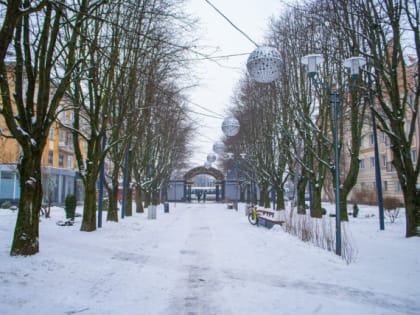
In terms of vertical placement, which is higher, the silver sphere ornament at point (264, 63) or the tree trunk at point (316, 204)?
the silver sphere ornament at point (264, 63)

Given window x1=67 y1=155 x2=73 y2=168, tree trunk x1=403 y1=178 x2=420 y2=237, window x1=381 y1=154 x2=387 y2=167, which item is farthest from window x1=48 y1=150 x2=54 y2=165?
window x1=381 y1=154 x2=387 y2=167

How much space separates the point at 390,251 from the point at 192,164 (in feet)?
158

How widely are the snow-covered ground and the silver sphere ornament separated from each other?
13.6 ft

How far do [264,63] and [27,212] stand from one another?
20.2 ft

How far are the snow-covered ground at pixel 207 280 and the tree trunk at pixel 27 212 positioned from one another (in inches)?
11.9

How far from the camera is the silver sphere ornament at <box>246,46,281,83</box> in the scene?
286 inches

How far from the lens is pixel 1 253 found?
741cm

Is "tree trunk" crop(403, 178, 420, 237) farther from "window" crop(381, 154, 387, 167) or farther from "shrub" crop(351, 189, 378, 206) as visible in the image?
"window" crop(381, 154, 387, 167)

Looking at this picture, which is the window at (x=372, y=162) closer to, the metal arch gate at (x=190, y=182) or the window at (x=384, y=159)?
the window at (x=384, y=159)

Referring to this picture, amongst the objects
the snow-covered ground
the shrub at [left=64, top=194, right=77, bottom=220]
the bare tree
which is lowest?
the snow-covered ground

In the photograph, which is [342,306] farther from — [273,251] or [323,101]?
[323,101]

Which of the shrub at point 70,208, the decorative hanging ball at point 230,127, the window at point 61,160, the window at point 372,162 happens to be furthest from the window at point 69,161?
the window at point 372,162

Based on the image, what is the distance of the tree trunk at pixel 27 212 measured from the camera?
7.26m

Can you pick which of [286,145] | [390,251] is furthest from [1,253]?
[286,145]
